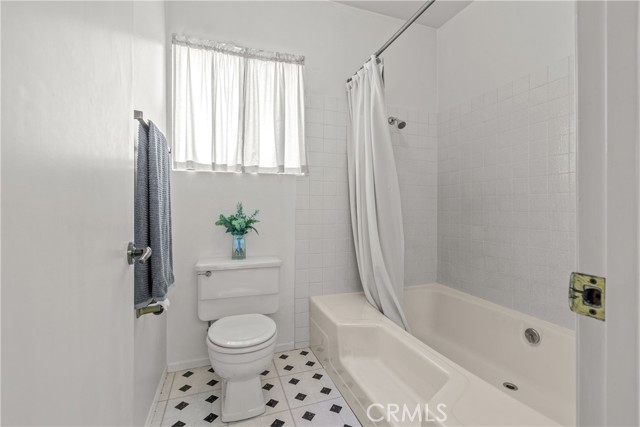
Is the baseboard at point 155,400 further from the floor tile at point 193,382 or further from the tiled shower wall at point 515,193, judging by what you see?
the tiled shower wall at point 515,193

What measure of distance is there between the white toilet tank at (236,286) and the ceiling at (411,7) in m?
2.09

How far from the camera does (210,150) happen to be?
1.89 metres

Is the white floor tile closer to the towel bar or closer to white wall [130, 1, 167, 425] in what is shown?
white wall [130, 1, 167, 425]

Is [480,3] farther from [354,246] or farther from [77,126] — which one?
[77,126]

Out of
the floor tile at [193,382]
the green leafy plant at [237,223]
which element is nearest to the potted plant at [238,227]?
Result: the green leafy plant at [237,223]

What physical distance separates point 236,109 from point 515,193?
1909mm

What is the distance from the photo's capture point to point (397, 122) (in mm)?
2291

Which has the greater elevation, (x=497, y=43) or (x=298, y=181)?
(x=497, y=43)

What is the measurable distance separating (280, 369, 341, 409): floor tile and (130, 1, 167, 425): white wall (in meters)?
0.71

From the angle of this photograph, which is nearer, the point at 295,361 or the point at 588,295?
the point at 588,295

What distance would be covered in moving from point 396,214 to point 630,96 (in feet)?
5.13

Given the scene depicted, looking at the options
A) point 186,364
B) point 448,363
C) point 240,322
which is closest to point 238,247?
point 240,322

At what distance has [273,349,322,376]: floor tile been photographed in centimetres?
185

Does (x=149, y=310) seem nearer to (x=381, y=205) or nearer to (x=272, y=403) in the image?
(x=272, y=403)
